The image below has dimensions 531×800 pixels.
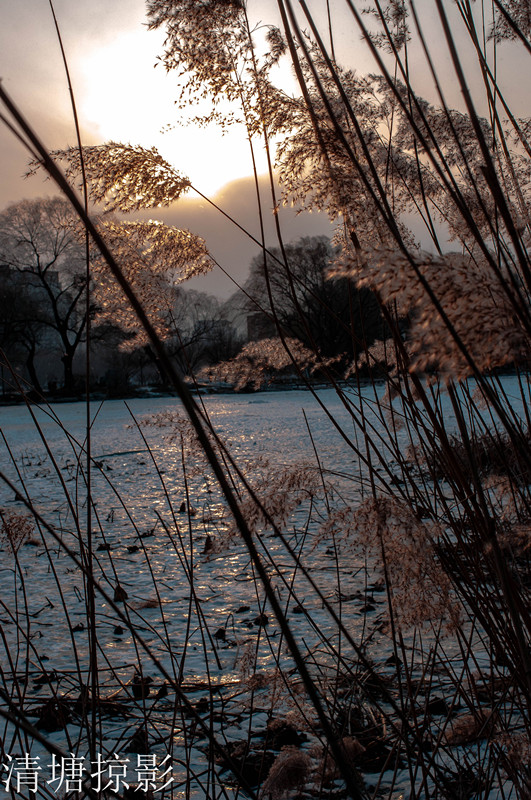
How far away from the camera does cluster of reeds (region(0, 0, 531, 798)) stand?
935mm

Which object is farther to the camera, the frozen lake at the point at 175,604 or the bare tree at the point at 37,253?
the bare tree at the point at 37,253

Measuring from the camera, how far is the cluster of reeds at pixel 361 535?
93 cm

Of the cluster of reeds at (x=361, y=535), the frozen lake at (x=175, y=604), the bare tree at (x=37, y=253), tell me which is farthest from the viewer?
the bare tree at (x=37, y=253)

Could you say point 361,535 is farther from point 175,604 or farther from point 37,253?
point 37,253

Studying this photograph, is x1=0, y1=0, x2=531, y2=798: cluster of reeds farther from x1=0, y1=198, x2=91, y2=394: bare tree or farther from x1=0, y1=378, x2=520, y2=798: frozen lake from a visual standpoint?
x1=0, y1=198, x2=91, y2=394: bare tree

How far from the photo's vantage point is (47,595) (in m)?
3.20

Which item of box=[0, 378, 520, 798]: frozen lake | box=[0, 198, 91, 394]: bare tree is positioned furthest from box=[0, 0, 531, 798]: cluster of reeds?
box=[0, 198, 91, 394]: bare tree

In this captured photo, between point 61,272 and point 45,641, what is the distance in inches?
1226

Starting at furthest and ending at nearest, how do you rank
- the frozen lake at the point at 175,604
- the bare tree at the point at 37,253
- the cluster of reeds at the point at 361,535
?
1. the bare tree at the point at 37,253
2. the frozen lake at the point at 175,604
3. the cluster of reeds at the point at 361,535

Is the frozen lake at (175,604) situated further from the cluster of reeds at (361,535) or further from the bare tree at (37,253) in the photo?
the bare tree at (37,253)

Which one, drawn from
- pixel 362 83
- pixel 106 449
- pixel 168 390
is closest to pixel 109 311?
pixel 362 83

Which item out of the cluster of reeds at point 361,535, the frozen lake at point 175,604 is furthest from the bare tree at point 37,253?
the cluster of reeds at point 361,535

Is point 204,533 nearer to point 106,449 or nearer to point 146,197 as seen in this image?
point 146,197

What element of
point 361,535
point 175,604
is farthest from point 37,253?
point 361,535
